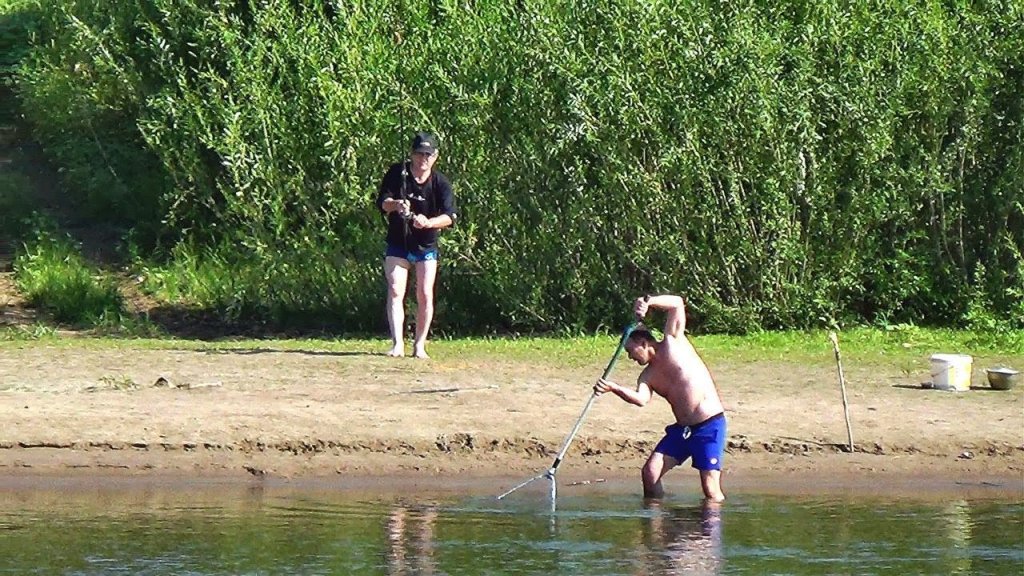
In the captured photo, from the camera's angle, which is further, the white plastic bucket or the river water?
the white plastic bucket

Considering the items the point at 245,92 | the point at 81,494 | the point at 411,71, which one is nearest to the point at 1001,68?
the point at 411,71

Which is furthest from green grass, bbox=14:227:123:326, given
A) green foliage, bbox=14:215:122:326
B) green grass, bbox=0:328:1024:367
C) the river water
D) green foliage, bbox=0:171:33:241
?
the river water

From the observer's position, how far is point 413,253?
12.5 m

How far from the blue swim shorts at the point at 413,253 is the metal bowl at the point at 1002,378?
3.98m

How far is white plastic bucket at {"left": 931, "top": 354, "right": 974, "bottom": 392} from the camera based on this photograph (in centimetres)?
1170

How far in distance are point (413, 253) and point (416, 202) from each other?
15.2 inches

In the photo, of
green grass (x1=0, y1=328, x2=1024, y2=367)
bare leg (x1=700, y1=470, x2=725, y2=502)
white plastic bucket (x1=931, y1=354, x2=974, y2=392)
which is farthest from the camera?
green grass (x1=0, y1=328, x2=1024, y2=367)

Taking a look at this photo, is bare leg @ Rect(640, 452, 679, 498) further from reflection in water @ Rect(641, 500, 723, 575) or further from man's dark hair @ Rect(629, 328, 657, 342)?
man's dark hair @ Rect(629, 328, 657, 342)

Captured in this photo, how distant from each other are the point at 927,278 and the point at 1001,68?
6.28 ft

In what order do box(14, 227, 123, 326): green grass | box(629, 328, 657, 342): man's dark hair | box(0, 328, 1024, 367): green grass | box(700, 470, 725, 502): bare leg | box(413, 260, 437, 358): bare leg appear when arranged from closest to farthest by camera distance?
box(629, 328, 657, 342): man's dark hair
box(700, 470, 725, 502): bare leg
box(413, 260, 437, 358): bare leg
box(0, 328, 1024, 367): green grass
box(14, 227, 123, 326): green grass

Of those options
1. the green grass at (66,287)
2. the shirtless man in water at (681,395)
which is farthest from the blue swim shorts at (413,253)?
the green grass at (66,287)

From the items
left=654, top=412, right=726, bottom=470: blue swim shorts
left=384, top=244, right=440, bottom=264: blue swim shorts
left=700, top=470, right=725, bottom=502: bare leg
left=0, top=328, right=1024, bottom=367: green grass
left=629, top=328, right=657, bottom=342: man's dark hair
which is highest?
left=384, top=244, right=440, bottom=264: blue swim shorts

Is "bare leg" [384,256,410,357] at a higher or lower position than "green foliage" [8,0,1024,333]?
lower

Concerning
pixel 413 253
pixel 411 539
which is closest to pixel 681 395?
pixel 411 539
